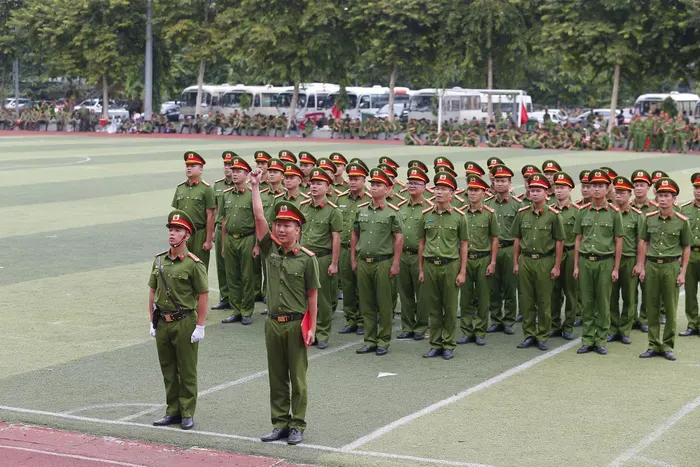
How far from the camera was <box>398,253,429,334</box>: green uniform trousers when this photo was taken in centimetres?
1215

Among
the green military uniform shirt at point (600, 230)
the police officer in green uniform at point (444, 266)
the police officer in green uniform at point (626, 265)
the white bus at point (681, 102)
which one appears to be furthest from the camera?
the white bus at point (681, 102)

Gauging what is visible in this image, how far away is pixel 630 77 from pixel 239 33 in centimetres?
1773

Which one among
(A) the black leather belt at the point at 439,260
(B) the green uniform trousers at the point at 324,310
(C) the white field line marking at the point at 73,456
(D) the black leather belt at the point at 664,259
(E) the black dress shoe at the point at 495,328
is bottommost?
(C) the white field line marking at the point at 73,456

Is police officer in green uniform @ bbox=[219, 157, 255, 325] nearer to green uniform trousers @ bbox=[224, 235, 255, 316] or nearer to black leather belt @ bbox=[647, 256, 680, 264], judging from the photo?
green uniform trousers @ bbox=[224, 235, 255, 316]

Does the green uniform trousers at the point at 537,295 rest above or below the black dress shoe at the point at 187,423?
above


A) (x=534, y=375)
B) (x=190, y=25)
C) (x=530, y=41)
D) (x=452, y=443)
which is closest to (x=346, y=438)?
(x=452, y=443)

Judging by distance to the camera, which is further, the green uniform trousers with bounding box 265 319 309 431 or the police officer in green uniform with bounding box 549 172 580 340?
the police officer in green uniform with bounding box 549 172 580 340

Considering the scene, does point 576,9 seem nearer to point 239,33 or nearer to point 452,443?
point 239,33

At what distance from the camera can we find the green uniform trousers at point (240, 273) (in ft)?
42.3

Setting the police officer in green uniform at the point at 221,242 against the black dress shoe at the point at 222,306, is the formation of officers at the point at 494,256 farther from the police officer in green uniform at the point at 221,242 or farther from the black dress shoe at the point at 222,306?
the black dress shoe at the point at 222,306

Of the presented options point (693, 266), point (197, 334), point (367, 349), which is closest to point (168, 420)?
point (197, 334)

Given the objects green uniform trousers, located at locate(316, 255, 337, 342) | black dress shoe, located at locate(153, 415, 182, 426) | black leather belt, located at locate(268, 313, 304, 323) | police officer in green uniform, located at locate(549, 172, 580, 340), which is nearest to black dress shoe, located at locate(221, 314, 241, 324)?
green uniform trousers, located at locate(316, 255, 337, 342)

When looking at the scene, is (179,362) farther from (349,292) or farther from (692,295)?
(692,295)

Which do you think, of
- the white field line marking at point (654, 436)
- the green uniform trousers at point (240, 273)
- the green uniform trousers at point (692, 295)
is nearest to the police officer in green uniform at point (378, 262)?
the green uniform trousers at point (240, 273)
